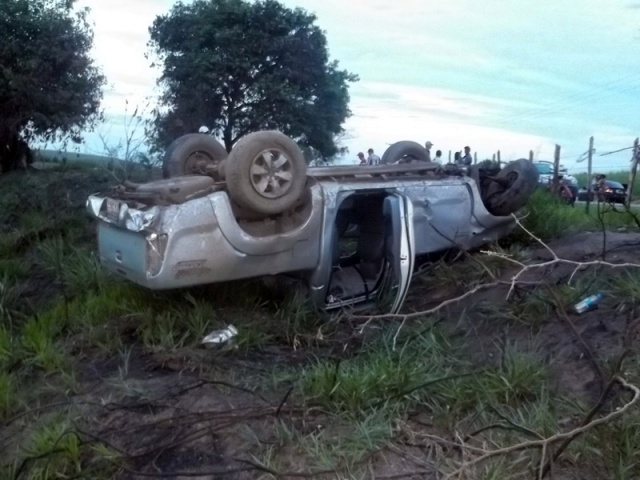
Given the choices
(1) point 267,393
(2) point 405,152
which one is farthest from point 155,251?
(2) point 405,152

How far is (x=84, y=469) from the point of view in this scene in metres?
4.30

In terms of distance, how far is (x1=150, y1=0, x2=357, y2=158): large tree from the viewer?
16469 millimetres

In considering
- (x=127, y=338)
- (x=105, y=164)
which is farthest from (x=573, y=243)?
(x=105, y=164)

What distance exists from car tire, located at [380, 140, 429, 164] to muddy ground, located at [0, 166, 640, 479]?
6.24 feet

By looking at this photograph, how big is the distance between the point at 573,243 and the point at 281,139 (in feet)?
10.7

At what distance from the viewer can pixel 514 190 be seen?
794 cm

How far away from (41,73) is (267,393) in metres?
12.3

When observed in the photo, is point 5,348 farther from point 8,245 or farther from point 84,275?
point 8,245

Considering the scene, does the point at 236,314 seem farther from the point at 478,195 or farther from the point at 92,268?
the point at 478,195

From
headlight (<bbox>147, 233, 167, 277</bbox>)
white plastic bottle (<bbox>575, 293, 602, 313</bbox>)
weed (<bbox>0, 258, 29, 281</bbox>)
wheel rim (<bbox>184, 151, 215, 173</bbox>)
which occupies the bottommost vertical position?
weed (<bbox>0, 258, 29, 281</bbox>)

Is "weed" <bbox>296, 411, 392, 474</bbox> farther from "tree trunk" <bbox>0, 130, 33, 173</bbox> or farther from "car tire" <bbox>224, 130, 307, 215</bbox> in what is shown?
"tree trunk" <bbox>0, 130, 33, 173</bbox>

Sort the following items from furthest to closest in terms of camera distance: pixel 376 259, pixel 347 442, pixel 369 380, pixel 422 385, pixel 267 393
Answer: pixel 376 259 < pixel 267 393 < pixel 369 380 < pixel 422 385 < pixel 347 442

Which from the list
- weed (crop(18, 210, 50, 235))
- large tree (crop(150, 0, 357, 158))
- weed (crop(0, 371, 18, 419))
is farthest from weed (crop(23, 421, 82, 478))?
large tree (crop(150, 0, 357, 158))

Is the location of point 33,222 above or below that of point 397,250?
below
